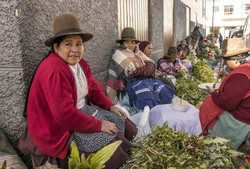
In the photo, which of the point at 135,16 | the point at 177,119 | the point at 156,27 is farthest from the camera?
the point at 156,27

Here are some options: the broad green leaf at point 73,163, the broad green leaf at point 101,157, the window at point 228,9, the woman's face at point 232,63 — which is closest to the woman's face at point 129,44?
the woman's face at point 232,63

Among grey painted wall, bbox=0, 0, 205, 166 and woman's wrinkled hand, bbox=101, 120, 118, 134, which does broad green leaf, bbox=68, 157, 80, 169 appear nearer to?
woman's wrinkled hand, bbox=101, 120, 118, 134

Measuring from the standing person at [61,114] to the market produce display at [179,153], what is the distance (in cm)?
19

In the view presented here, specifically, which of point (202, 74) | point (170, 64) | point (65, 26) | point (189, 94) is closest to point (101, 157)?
point (65, 26)

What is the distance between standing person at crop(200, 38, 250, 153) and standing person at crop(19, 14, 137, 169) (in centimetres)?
128

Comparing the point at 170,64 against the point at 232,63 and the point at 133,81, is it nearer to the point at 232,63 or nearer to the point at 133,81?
the point at 133,81

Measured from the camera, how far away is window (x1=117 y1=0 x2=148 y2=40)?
5.37 metres

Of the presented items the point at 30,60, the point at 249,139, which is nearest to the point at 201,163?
the point at 249,139

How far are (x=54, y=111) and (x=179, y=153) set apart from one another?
1149 millimetres

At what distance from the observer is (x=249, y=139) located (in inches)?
122

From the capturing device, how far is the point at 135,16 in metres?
6.22

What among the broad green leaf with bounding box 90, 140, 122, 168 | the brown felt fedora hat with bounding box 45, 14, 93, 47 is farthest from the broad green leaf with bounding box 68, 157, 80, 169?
the brown felt fedora hat with bounding box 45, 14, 93, 47

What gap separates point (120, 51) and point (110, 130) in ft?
7.48

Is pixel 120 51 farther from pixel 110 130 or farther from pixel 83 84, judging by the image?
pixel 110 130
